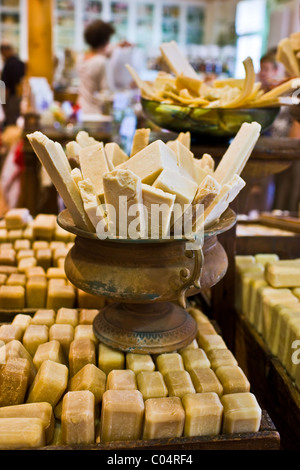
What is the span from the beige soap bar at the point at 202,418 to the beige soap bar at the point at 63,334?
0.43 m

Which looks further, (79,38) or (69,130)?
(79,38)

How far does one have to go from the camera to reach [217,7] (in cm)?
1099

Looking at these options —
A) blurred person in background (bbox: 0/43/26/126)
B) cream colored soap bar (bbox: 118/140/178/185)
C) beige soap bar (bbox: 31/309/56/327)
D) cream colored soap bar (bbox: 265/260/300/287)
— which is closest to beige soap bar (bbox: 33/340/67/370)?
beige soap bar (bbox: 31/309/56/327)

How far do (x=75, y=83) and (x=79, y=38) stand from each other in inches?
48.7

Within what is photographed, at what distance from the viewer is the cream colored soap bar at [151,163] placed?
1.31 metres

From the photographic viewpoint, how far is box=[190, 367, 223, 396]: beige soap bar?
1249 mm

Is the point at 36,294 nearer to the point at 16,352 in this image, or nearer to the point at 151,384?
the point at 16,352

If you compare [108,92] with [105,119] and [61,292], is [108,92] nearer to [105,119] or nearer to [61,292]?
[105,119]

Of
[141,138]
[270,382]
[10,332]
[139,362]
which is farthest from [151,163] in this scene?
[270,382]

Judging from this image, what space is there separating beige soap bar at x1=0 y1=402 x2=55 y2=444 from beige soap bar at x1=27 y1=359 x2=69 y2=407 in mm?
46

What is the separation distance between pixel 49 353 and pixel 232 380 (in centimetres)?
49

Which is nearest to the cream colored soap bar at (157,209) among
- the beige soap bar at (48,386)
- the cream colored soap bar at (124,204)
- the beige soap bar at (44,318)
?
the cream colored soap bar at (124,204)

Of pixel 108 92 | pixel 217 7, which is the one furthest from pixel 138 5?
pixel 108 92

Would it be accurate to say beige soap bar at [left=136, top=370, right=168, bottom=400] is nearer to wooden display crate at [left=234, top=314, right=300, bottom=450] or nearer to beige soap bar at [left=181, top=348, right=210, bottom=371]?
beige soap bar at [left=181, top=348, right=210, bottom=371]
